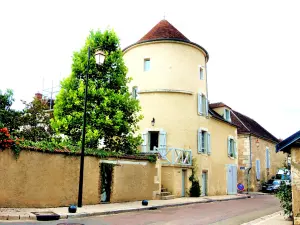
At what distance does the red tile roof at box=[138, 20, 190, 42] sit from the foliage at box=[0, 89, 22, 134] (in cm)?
1089

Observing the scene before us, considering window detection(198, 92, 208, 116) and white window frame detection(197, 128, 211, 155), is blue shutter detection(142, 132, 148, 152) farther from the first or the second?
window detection(198, 92, 208, 116)

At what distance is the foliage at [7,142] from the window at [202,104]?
13969 millimetres

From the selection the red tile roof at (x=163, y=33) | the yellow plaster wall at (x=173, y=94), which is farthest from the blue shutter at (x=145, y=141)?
the red tile roof at (x=163, y=33)

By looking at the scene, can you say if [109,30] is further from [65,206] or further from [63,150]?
[65,206]

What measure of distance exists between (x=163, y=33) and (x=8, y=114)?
41.7ft

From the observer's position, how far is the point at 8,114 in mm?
23797

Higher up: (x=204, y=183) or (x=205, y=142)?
(x=205, y=142)

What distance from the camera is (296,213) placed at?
9.39 metres

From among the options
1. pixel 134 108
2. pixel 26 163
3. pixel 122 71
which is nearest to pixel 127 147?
pixel 134 108

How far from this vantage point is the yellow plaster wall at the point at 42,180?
11461 millimetres

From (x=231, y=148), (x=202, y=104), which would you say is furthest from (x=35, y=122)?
(x=231, y=148)

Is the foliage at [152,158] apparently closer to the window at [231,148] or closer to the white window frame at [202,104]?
the white window frame at [202,104]

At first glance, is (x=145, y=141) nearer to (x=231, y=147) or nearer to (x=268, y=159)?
(x=231, y=147)

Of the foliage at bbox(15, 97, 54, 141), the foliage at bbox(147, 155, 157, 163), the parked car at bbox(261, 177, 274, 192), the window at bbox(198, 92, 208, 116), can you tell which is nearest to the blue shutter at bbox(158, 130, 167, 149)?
the foliage at bbox(147, 155, 157, 163)
